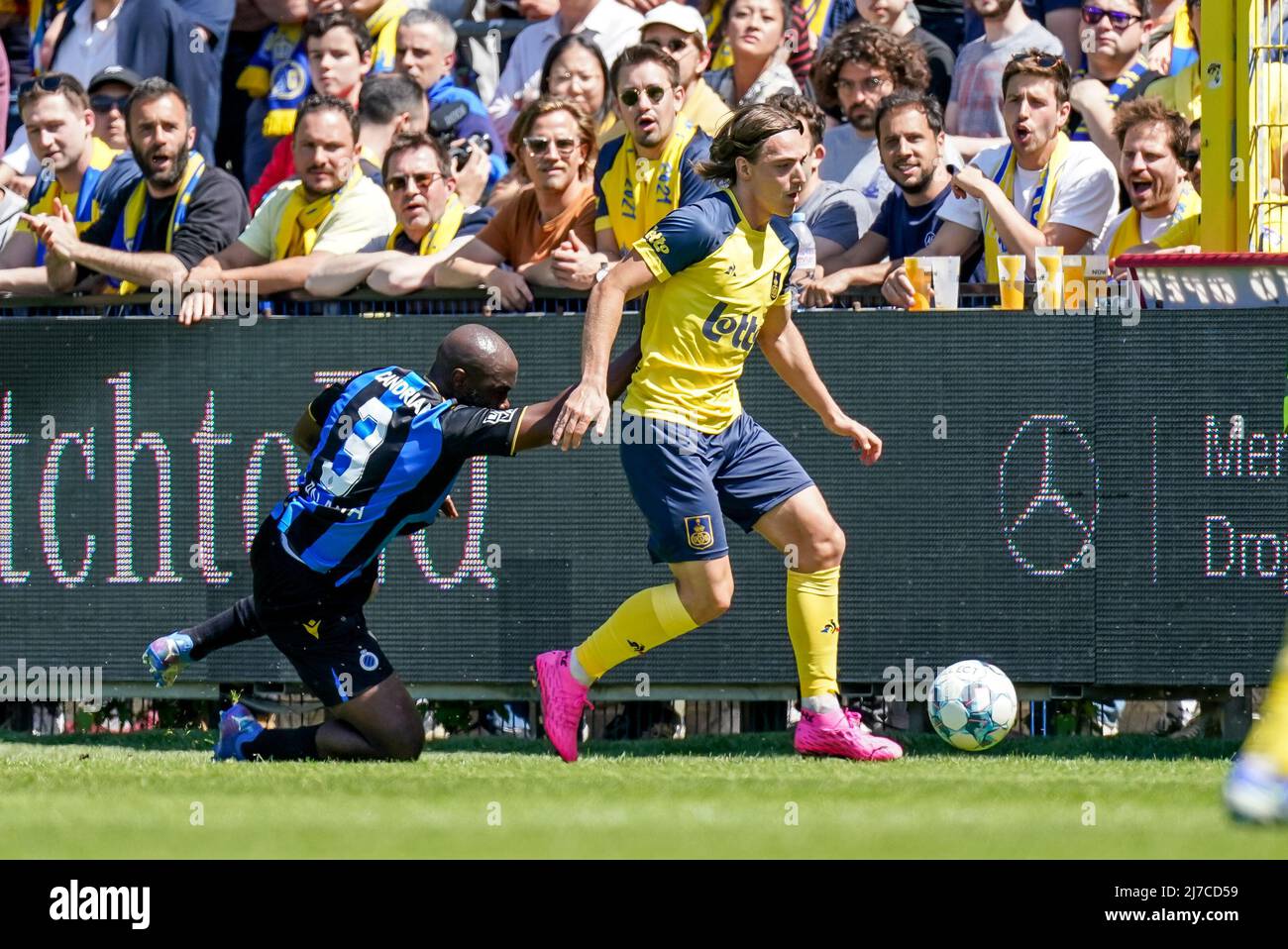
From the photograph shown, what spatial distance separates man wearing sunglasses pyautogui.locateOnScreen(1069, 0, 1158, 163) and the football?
3.90 metres

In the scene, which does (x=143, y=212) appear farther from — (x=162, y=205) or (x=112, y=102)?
(x=112, y=102)

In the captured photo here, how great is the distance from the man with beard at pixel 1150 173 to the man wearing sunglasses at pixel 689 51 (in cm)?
230

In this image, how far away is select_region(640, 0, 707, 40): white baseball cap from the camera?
37.4 feet

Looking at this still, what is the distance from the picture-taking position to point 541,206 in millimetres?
10125

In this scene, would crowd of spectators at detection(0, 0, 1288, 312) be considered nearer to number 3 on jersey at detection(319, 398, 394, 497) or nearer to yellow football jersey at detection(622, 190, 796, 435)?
yellow football jersey at detection(622, 190, 796, 435)

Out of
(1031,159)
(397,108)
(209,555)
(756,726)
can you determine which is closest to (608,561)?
(756,726)

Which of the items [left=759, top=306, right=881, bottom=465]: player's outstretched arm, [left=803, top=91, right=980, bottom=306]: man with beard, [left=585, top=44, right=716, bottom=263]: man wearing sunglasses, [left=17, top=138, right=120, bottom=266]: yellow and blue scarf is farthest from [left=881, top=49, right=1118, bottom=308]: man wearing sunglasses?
[left=17, top=138, right=120, bottom=266]: yellow and blue scarf

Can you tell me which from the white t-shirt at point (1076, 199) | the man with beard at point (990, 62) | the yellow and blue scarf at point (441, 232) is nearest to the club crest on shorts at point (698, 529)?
the white t-shirt at point (1076, 199)

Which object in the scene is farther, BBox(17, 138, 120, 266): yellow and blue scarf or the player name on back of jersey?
BBox(17, 138, 120, 266): yellow and blue scarf

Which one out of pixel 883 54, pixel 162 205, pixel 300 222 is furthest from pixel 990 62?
pixel 162 205

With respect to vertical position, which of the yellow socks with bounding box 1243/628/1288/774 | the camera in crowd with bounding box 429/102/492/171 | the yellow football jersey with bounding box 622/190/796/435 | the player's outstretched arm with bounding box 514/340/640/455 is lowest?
the yellow socks with bounding box 1243/628/1288/774

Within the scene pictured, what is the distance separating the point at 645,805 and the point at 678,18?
230 inches

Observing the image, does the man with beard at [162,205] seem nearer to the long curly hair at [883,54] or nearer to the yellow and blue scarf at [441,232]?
the yellow and blue scarf at [441,232]

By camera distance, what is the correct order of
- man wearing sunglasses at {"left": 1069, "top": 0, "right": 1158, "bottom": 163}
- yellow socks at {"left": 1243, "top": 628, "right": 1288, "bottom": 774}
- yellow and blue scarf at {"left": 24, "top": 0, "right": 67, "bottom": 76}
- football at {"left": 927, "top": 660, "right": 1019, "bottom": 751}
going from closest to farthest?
yellow socks at {"left": 1243, "top": 628, "right": 1288, "bottom": 774}, football at {"left": 927, "top": 660, "right": 1019, "bottom": 751}, man wearing sunglasses at {"left": 1069, "top": 0, "right": 1158, "bottom": 163}, yellow and blue scarf at {"left": 24, "top": 0, "right": 67, "bottom": 76}
